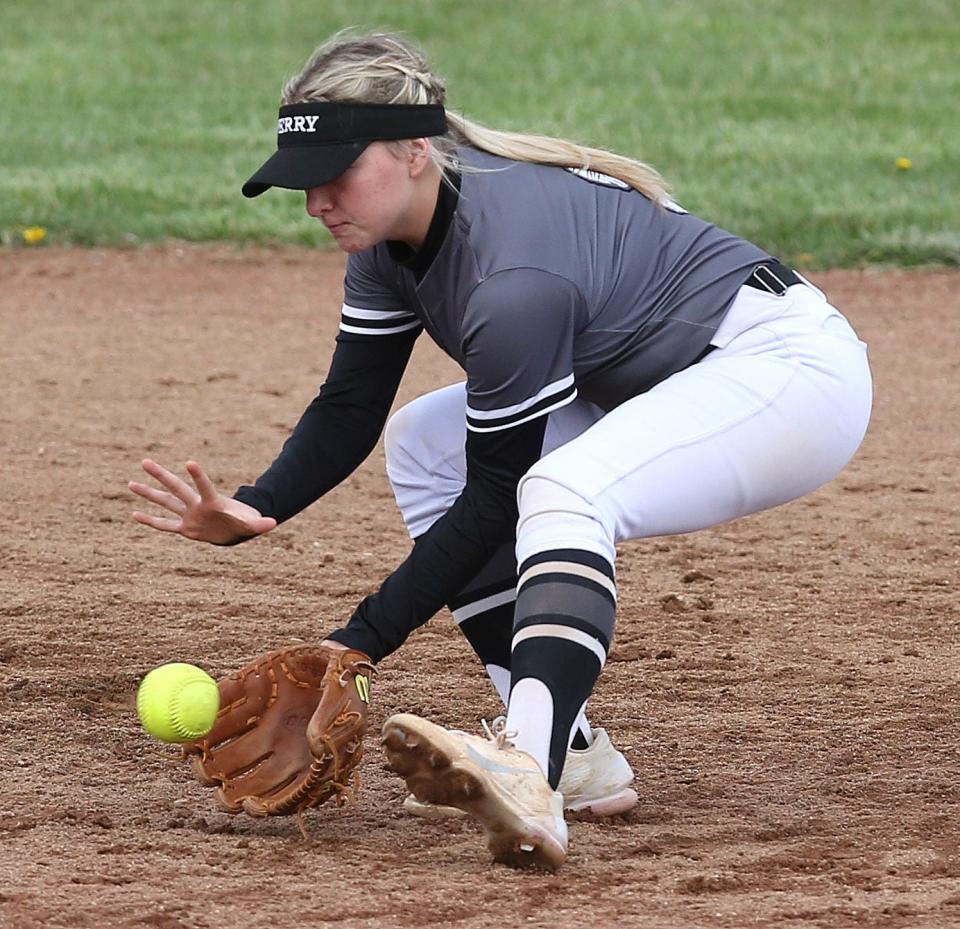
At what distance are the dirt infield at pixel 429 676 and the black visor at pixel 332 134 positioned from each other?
1077 mm

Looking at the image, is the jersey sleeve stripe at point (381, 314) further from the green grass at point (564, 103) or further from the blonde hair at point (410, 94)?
the green grass at point (564, 103)

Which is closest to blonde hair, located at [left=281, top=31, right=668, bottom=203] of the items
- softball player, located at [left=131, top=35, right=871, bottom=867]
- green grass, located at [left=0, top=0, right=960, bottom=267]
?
A: softball player, located at [left=131, top=35, right=871, bottom=867]

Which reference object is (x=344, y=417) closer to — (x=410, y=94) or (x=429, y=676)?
(x=410, y=94)

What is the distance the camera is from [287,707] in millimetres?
2988

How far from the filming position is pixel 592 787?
307 centimetres

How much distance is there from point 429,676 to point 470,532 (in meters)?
1.16

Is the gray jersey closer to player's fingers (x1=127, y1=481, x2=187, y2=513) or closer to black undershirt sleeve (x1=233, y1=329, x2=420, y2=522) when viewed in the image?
black undershirt sleeve (x1=233, y1=329, x2=420, y2=522)

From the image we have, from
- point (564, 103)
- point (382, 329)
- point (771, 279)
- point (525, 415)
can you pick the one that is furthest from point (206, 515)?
point (564, 103)

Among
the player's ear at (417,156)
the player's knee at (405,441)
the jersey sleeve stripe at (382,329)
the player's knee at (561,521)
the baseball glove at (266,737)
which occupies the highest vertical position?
the player's ear at (417,156)

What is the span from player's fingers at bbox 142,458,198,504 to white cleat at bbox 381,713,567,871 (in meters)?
0.64

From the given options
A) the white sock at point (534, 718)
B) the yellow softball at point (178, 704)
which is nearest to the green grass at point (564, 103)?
the yellow softball at point (178, 704)

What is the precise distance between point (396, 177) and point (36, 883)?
120cm

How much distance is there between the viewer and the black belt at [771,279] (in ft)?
9.65

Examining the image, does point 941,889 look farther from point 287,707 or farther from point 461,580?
point 287,707
